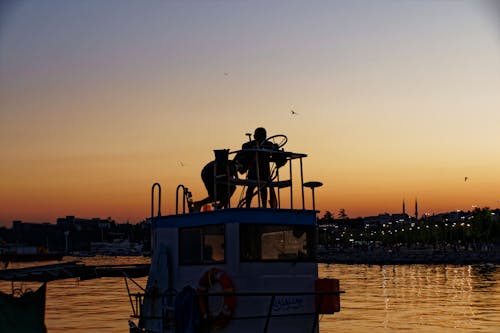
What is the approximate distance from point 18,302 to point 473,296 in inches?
2468

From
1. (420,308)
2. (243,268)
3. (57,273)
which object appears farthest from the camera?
(420,308)

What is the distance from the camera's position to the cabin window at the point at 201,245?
1661cm

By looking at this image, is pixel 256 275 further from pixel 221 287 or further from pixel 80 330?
pixel 80 330

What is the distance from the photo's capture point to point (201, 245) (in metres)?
17.2

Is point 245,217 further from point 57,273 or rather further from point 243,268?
point 57,273

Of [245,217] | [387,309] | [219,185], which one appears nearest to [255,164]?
[219,185]

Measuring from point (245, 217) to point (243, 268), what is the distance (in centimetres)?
123

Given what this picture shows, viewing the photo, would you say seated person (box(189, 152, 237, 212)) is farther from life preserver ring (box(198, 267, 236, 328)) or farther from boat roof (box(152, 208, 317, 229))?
life preserver ring (box(198, 267, 236, 328))

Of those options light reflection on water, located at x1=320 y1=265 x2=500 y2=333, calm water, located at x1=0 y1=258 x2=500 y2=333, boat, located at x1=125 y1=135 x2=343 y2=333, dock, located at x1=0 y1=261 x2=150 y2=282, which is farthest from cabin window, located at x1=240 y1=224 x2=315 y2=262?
light reflection on water, located at x1=320 y1=265 x2=500 y2=333

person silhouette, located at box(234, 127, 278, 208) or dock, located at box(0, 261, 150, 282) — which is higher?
person silhouette, located at box(234, 127, 278, 208)

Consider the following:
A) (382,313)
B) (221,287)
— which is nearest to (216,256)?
(221,287)

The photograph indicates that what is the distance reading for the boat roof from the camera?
1623 cm

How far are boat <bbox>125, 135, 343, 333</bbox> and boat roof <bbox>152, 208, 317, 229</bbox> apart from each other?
2cm

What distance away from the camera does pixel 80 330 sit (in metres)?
53.6
